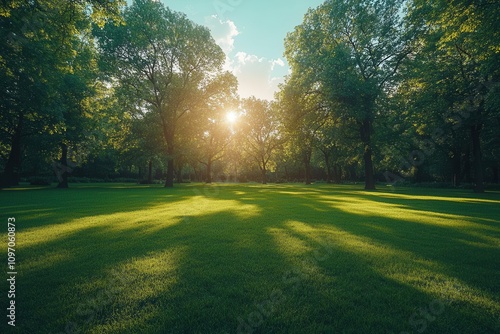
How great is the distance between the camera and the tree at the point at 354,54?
27.0 meters

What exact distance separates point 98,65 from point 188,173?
230 ft

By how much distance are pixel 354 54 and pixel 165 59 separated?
26.7 m

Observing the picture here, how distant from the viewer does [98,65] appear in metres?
32.9

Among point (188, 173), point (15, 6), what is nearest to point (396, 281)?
point (15, 6)

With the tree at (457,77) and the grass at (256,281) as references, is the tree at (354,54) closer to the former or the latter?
the tree at (457,77)

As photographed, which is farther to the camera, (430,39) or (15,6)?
(430,39)

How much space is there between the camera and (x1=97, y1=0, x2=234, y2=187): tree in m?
32.2

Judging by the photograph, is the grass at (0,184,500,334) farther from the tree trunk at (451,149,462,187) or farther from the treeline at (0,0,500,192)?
the tree trunk at (451,149,462,187)

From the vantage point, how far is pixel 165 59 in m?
36.2

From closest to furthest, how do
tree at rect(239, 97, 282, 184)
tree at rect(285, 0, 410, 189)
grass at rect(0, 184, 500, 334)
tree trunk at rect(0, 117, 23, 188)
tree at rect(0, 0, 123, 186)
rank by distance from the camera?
grass at rect(0, 184, 500, 334) < tree at rect(0, 0, 123, 186) < tree at rect(285, 0, 410, 189) < tree trunk at rect(0, 117, 23, 188) < tree at rect(239, 97, 282, 184)

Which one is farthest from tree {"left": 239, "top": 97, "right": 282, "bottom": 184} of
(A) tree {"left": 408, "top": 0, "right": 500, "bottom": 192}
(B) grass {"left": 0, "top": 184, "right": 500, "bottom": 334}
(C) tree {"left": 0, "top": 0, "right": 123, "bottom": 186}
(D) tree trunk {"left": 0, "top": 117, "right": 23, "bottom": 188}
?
(B) grass {"left": 0, "top": 184, "right": 500, "bottom": 334}

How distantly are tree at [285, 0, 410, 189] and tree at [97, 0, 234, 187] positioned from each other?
45.4 feet

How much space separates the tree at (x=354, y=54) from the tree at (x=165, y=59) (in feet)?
45.4

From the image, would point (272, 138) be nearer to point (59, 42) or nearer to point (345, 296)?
point (59, 42)
